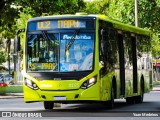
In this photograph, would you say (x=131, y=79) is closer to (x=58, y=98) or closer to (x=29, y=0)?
(x=58, y=98)

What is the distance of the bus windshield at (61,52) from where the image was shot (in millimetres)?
22766

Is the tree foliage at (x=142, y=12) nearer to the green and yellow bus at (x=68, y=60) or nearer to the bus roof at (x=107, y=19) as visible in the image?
the bus roof at (x=107, y=19)

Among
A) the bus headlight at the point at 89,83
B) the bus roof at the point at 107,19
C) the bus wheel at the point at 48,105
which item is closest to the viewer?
the bus headlight at the point at 89,83

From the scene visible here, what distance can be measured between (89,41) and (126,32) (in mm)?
4333

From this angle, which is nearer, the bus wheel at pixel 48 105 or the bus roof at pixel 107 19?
the bus roof at pixel 107 19

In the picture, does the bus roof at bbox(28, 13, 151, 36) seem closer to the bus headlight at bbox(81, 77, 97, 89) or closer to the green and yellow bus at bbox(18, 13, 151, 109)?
the green and yellow bus at bbox(18, 13, 151, 109)

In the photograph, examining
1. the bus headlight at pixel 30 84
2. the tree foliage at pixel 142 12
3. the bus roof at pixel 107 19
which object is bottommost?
the bus headlight at pixel 30 84

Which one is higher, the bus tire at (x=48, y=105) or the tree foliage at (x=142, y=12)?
the tree foliage at (x=142, y=12)

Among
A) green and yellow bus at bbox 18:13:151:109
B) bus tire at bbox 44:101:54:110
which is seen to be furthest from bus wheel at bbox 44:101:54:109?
green and yellow bus at bbox 18:13:151:109

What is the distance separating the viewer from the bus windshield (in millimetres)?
22766

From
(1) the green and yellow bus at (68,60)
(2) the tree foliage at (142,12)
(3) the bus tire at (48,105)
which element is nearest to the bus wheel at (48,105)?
(3) the bus tire at (48,105)

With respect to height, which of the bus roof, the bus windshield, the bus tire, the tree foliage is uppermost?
the tree foliage

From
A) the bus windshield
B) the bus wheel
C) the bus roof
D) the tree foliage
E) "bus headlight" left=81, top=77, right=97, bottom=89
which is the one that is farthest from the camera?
the tree foliage

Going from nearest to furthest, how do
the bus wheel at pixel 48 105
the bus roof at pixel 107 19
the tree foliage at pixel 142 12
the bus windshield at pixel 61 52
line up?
1. the bus windshield at pixel 61 52
2. the bus roof at pixel 107 19
3. the bus wheel at pixel 48 105
4. the tree foliage at pixel 142 12
